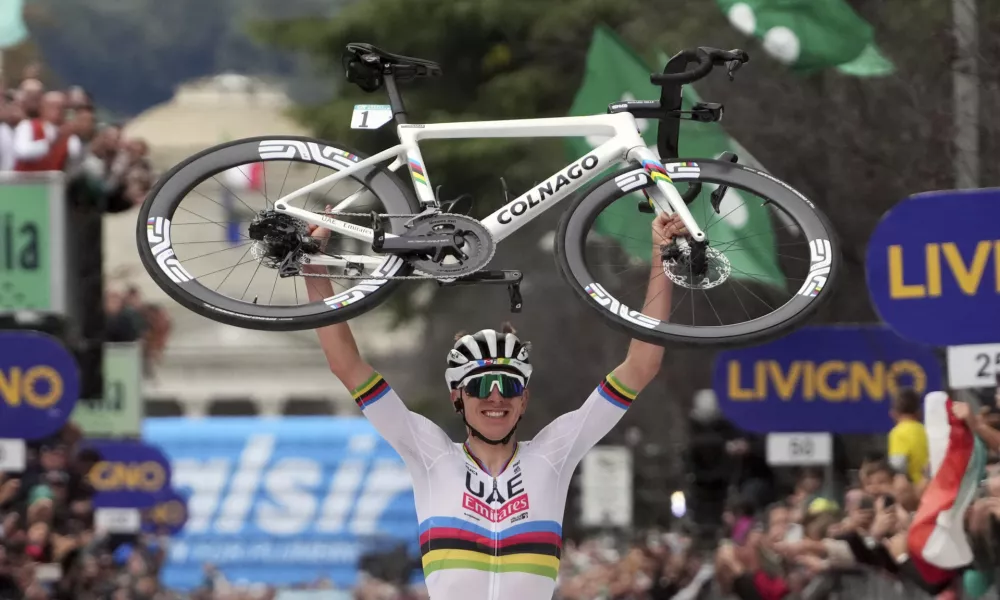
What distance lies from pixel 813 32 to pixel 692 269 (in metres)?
9.04

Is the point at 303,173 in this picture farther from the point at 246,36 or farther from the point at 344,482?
the point at 344,482

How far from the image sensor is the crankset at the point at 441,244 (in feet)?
21.8

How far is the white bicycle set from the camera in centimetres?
661

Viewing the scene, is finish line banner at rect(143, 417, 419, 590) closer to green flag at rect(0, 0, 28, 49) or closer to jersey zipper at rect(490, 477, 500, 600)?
green flag at rect(0, 0, 28, 49)

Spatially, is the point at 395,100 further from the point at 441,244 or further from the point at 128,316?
the point at 128,316

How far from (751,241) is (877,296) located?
385 centimetres

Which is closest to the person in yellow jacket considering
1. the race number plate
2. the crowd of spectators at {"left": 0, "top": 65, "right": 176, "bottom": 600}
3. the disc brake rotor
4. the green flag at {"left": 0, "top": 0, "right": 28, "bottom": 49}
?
the disc brake rotor

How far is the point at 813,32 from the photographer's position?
607 inches

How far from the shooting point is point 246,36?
34.2m

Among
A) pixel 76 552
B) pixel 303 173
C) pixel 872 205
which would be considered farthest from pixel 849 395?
pixel 303 173

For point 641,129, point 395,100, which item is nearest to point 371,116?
point 395,100

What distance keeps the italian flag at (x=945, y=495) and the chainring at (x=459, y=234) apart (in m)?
4.04

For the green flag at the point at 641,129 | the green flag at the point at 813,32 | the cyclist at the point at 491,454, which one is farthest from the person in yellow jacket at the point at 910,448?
the cyclist at the point at 491,454

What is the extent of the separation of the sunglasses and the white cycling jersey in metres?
0.20
